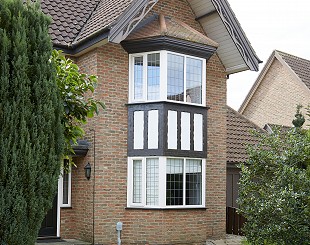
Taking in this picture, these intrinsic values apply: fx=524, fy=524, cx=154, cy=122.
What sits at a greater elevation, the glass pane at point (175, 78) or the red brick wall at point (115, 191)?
the glass pane at point (175, 78)

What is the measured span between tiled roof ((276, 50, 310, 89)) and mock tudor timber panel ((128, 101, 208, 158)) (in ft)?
49.0

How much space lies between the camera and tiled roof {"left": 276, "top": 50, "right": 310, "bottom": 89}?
28.6 metres

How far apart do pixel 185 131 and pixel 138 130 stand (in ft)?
4.41

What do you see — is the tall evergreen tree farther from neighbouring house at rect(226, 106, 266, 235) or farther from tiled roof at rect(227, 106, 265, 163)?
tiled roof at rect(227, 106, 265, 163)

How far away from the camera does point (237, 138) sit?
63.4ft

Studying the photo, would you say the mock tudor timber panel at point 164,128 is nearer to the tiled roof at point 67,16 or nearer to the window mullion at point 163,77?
the window mullion at point 163,77

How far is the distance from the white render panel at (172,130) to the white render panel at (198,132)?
0.77 meters

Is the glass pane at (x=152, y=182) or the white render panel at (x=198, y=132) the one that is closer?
the glass pane at (x=152, y=182)

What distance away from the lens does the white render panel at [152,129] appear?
570 inches

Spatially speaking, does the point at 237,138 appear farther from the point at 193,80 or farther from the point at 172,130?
the point at 172,130

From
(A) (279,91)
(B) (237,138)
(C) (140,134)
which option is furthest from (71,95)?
(A) (279,91)

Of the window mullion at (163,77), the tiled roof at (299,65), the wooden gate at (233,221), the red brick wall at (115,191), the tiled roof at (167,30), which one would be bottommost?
the wooden gate at (233,221)

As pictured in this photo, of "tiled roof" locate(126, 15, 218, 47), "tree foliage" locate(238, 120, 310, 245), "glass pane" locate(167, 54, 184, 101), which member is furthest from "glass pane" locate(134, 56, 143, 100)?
"tree foliage" locate(238, 120, 310, 245)

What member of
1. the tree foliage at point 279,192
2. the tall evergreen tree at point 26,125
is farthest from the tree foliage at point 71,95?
the tree foliage at point 279,192
